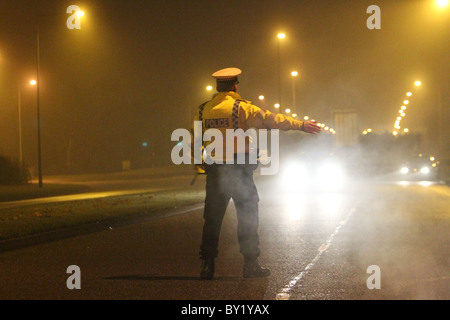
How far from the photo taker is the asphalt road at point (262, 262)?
23.4ft

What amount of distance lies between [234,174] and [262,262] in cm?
208

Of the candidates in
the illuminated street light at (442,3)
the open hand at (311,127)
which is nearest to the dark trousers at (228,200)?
the open hand at (311,127)

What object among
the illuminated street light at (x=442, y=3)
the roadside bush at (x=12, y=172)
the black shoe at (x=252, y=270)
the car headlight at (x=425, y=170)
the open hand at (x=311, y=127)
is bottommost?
the car headlight at (x=425, y=170)

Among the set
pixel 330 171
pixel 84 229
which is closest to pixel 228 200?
pixel 84 229

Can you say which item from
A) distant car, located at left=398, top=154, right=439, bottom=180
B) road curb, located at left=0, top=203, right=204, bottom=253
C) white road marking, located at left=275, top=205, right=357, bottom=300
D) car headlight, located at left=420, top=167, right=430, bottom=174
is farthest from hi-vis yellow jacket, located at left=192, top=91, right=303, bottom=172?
car headlight, located at left=420, top=167, right=430, bottom=174

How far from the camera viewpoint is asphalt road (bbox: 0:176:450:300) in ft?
23.4

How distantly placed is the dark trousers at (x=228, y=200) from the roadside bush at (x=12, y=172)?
1248 inches

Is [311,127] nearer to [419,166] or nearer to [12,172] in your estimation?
[12,172]

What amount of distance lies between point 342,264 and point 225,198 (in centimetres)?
211

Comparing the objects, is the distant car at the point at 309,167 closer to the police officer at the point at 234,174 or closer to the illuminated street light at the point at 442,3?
the illuminated street light at the point at 442,3

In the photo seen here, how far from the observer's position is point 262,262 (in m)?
9.20

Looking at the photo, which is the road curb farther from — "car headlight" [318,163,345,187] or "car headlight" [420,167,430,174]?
"car headlight" [420,167,430,174]

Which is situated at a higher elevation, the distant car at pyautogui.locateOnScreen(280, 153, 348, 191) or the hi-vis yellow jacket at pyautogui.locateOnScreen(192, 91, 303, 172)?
the hi-vis yellow jacket at pyautogui.locateOnScreen(192, 91, 303, 172)
